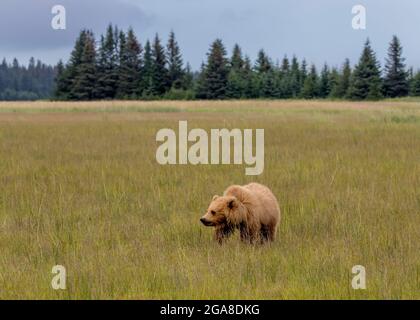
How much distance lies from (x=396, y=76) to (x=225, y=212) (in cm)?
7028

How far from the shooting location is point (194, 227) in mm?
6840

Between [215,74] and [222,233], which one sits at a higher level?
[215,74]

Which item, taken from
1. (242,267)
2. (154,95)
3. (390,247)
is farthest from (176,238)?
(154,95)

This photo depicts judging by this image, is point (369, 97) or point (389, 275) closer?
point (389, 275)

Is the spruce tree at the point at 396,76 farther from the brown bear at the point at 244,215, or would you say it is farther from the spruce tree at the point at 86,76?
the brown bear at the point at 244,215

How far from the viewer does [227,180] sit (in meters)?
10.2

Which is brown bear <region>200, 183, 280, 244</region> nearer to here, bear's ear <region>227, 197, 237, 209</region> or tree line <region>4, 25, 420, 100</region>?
bear's ear <region>227, 197, 237, 209</region>

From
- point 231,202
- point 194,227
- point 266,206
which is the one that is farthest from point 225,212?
point 194,227

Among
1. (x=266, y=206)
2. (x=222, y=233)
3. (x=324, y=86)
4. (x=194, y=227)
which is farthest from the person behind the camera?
(x=324, y=86)

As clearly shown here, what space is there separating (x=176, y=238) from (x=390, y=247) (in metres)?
2.32

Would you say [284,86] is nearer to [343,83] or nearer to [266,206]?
[343,83]

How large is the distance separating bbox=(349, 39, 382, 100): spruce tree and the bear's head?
61.9 metres

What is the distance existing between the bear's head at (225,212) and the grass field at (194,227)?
0.27 meters
